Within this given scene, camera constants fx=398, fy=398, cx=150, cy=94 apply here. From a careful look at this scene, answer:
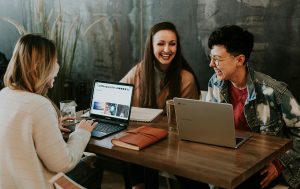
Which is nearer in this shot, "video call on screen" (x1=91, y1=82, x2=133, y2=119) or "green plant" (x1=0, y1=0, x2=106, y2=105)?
"video call on screen" (x1=91, y1=82, x2=133, y2=119)

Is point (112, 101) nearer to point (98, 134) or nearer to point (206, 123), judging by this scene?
point (98, 134)

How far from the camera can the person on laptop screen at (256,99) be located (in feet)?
6.56

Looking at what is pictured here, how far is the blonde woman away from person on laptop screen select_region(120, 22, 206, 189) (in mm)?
1044

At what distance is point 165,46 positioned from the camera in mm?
2686

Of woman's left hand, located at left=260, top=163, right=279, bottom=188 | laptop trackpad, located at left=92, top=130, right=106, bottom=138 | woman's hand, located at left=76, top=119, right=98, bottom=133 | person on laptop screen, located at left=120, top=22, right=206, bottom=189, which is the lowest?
woman's left hand, located at left=260, top=163, right=279, bottom=188

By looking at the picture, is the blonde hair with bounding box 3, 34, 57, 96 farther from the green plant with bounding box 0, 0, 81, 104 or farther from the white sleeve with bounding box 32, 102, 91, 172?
the green plant with bounding box 0, 0, 81, 104

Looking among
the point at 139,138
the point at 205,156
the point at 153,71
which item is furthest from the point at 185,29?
the point at 205,156

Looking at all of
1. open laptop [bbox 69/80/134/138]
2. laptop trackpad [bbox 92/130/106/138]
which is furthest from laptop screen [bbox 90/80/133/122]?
laptop trackpad [bbox 92/130/106/138]

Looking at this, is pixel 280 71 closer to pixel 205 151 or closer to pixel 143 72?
pixel 143 72

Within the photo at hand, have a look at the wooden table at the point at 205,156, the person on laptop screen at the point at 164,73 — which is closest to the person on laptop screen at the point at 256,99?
the wooden table at the point at 205,156

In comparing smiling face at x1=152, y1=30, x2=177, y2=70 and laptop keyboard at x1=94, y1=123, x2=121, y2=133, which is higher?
smiling face at x1=152, y1=30, x2=177, y2=70

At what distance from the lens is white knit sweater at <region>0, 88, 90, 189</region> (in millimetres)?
1567

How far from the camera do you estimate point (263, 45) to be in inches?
102

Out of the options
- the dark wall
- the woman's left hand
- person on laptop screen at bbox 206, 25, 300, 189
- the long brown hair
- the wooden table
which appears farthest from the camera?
the long brown hair
